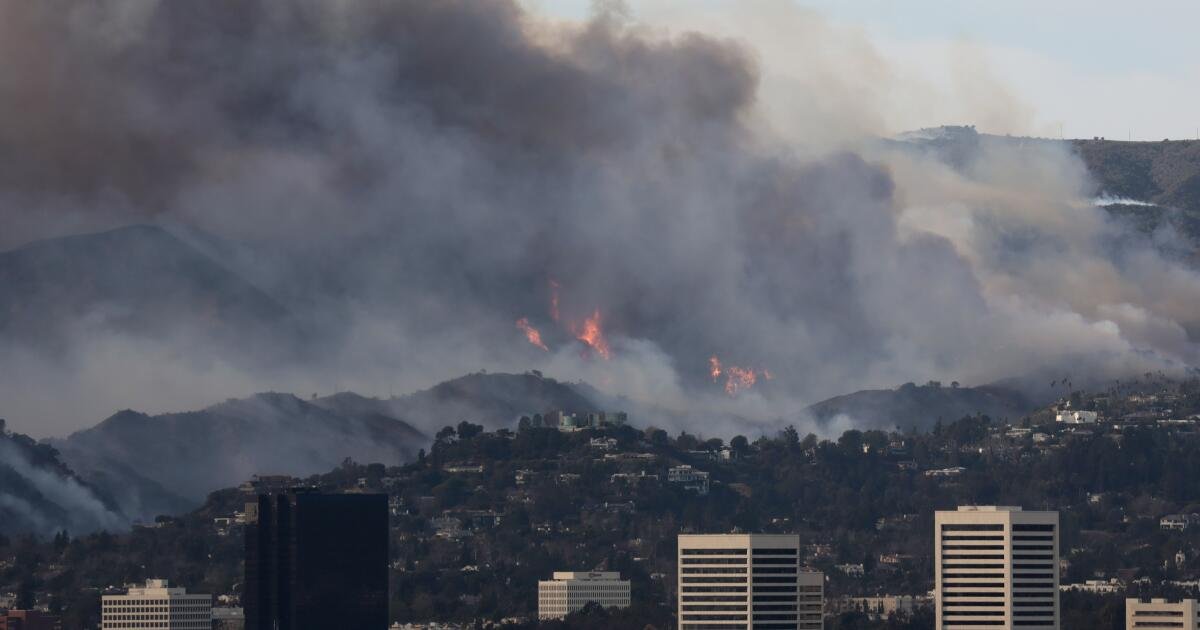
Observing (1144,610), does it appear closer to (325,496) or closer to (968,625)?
(968,625)

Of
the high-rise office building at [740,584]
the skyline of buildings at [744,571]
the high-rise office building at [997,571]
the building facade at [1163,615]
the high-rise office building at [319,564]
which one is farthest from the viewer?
the building facade at [1163,615]

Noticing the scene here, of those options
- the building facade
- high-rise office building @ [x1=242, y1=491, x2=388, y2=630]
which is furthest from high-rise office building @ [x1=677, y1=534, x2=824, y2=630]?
the building facade

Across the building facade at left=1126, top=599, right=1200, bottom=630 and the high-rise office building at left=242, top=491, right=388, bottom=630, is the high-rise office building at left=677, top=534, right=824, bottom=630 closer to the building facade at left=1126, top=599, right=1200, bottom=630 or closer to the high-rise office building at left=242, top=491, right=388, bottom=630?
the high-rise office building at left=242, top=491, right=388, bottom=630

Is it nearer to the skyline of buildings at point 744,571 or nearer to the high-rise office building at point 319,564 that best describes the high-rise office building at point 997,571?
the skyline of buildings at point 744,571

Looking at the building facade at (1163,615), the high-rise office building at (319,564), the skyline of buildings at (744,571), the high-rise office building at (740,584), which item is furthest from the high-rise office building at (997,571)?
the high-rise office building at (319,564)

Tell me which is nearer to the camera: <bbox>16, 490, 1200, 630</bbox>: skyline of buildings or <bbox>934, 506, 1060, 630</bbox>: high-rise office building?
<bbox>16, 490, 1200, 630</bbox>: skyline of buildings

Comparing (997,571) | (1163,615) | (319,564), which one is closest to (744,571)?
(997,571)
